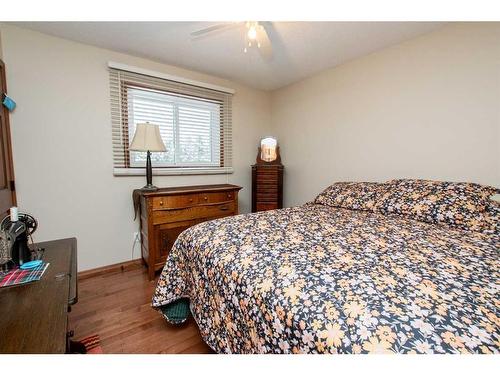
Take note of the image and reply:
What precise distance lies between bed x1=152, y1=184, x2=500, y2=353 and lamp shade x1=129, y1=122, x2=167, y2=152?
3.45ft

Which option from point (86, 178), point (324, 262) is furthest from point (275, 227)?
point (86, 178)

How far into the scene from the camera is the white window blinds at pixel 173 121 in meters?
2.20

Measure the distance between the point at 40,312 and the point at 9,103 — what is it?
1862 millimetres

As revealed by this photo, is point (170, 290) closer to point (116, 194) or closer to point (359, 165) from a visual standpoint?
point (116, 194)

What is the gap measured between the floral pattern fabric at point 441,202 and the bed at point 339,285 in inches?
1.2

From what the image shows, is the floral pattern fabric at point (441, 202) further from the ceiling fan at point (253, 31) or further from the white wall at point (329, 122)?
the ceiling fan at point (253, 31)

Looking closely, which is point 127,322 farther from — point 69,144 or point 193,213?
point 69,144

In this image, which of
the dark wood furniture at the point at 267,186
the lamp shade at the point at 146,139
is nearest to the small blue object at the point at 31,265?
the lamp shade at the point at 146,139

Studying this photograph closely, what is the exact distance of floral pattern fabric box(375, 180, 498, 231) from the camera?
52.9 inches

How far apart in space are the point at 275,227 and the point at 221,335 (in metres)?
0.63

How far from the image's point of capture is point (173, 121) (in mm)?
2514

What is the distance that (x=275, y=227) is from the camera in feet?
4.52

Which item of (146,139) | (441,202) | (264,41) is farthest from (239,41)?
(441,202)

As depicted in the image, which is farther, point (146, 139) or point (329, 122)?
point (329, 122)
